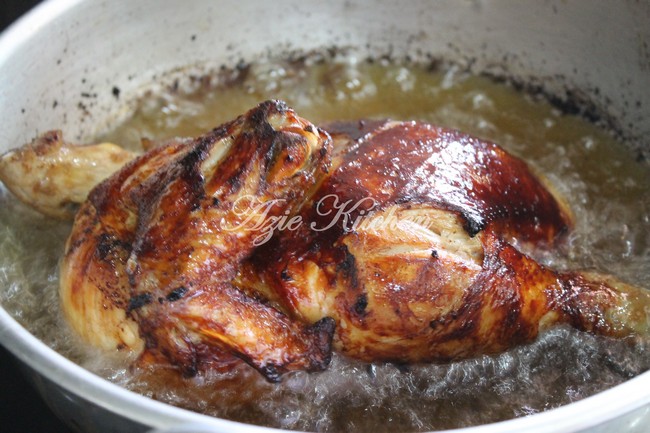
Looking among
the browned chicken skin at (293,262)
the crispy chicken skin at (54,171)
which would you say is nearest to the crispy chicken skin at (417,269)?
the browned chicken skin at (293,262)

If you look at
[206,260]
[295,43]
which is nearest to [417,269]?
[206,260]

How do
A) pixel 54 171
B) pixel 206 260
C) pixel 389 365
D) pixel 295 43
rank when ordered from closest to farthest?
1. pixel 206 260
2. pixel 389 365
3. pixel 54 171
4. pixel 295 43

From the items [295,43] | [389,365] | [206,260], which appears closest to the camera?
[206,260]

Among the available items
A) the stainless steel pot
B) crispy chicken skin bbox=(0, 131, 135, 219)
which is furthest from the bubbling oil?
crispy chicken skin bbox=(0, 131, 135, 219)

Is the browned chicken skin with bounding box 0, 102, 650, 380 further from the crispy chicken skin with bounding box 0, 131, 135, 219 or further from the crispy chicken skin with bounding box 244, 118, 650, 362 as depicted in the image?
the crispy chicken skin with bounding box 0, 131, 135, 219

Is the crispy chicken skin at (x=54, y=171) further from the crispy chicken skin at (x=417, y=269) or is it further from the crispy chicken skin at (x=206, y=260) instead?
the crispy chicken skin at (x=417, y=269)

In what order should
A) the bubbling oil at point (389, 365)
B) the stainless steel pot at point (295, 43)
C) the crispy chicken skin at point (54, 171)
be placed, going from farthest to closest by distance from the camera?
the stainless steel pot at point (295, 43), the crispy chicken skin at point (54, 171), the bubbling oil at point (389, 365)

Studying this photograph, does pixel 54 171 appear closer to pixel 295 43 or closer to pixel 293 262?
pixel 293 262
